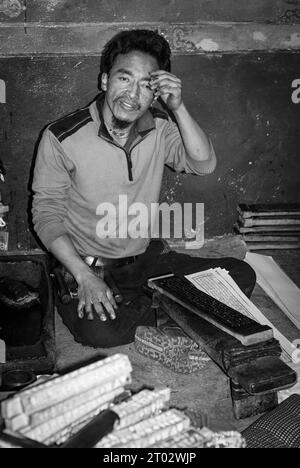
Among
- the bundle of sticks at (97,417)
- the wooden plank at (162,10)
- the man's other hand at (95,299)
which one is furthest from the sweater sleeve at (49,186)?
the bundle of sticks at (97,417)

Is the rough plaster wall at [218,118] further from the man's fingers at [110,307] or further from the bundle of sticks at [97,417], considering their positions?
the bundle of sticks at [97,417]

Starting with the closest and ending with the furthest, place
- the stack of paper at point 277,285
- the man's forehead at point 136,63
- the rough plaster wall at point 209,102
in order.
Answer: the man's forehead at point 136,63, the stack of paper at point 277,285, the rough plaster wall at point 209,102

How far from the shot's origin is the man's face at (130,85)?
319cm

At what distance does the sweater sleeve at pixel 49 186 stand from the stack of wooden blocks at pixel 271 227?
2046mm

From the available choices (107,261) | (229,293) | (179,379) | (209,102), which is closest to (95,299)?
(107,261)

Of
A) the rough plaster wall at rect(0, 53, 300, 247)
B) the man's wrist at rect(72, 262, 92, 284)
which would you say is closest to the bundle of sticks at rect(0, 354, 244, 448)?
the man's wrist at rect(72, 262, 92, 284)

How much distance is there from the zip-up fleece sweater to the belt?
0.04m

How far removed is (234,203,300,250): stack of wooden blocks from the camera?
4785 millimetres

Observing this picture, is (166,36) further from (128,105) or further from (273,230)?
(273,230)

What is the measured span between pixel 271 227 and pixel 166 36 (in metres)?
1.92

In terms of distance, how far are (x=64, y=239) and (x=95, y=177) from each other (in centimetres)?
47

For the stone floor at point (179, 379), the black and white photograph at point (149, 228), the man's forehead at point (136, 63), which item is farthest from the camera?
the man's forehead at point (136, 63)

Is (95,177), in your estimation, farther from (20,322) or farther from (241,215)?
(241,215)

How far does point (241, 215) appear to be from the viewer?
4848mm
